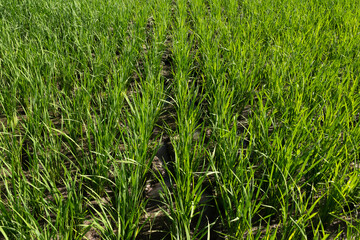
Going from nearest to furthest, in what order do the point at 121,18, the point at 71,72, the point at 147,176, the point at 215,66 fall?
the point at 147,176 → the point at 215,66 → the point at 71,72 → the point at 121,18

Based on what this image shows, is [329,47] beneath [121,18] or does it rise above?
beneath

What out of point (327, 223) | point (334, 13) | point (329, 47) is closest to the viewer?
point (327, 223)

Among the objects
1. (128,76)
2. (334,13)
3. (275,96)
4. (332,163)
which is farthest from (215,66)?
(334,13)

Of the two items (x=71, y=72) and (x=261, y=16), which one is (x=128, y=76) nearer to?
(x=71, y=72)

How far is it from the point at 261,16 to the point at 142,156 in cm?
217

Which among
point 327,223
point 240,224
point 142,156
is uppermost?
point 142,156

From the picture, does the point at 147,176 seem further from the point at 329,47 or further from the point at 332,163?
the point at 329,47

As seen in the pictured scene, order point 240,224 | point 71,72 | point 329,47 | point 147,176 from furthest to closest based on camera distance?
point 329,47
point 71,72
point 147,176
point 240,224

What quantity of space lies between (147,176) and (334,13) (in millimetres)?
2655

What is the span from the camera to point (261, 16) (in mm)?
3193

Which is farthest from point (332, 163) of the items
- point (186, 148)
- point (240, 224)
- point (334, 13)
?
point (334, 13)

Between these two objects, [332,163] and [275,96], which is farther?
[275,96]

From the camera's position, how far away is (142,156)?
151 cm

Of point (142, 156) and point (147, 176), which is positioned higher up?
point (142, 156)
